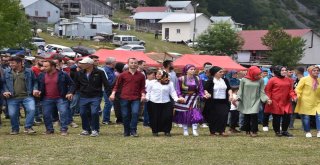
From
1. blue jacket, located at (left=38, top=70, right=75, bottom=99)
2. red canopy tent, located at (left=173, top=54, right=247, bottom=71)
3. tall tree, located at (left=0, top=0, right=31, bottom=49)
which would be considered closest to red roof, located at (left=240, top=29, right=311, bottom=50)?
tall tree, located at (left=0, top=0, right=31, bottom=49)

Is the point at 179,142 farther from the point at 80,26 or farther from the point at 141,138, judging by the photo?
the point at 80,26

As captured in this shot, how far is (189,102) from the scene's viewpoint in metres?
12.9

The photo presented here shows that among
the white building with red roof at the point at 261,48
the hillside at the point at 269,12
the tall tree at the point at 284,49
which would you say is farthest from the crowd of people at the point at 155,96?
the hillside at the point at 269,12

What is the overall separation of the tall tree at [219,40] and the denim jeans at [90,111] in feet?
218

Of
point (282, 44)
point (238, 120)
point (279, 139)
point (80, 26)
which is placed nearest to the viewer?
point (279, 139)

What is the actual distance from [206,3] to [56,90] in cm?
13282

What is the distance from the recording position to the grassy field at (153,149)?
9.25 m

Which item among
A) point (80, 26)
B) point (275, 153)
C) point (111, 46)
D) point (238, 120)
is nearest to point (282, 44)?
point (111, 46)

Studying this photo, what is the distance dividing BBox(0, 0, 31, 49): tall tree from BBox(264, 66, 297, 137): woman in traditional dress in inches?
1271

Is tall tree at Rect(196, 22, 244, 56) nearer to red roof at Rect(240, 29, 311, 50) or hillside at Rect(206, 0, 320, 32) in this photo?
red roof at Rect(240, 29, 311, 50)

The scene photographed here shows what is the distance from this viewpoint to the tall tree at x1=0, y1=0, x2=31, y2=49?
139ft

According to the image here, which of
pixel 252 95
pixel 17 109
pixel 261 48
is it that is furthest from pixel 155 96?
pixel 261 48

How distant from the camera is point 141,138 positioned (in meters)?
12.1

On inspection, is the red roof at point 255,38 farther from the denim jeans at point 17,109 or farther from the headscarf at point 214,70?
the denim jeans at point 17,109
